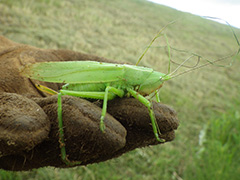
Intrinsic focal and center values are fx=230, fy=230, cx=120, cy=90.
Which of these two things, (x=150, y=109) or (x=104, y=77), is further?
(x=104, y=77)

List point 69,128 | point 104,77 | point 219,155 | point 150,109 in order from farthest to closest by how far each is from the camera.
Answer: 1. point 219,155
2. point 104,77
3. point 150,109
4. point 69,128

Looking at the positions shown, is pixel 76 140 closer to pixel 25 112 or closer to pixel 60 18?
pixel 25 112

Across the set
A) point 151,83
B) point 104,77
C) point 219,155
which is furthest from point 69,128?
point 219,155

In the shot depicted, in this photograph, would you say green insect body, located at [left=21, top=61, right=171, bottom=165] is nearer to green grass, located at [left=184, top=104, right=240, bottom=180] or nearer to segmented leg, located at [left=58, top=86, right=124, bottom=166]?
segmented leg, located at [left=58, top=86, right=124, bottom=166]

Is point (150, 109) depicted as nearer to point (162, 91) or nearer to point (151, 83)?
point (151, 83)

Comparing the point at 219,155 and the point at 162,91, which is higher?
the point at 219,155

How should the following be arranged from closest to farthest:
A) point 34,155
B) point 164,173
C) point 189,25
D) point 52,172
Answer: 1. point 34,155
2. point 52,172
3. point 164,173
4. point 189,25

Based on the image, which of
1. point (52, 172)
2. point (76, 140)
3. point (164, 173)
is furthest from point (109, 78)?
point (164, 173)

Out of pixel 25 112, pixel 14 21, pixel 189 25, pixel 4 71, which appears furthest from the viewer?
pixel 189 25
